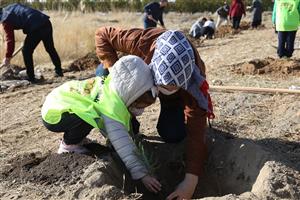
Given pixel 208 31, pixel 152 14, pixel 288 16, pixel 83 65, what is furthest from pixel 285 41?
pixel 208 31

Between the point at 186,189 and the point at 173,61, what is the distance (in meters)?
0.78

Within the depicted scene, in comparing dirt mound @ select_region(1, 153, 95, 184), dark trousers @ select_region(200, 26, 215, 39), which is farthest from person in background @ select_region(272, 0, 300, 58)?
dark trousers @ select_region(200, 26, 215, 39)

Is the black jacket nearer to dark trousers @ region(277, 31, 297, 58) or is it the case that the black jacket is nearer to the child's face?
dark trousers @ region(277, 31, 297, 58)

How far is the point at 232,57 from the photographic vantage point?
30.6 ft

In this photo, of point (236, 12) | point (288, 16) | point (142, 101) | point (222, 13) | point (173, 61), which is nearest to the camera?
point (173, 61)

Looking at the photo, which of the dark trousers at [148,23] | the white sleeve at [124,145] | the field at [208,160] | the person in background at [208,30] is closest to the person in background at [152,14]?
the dark trousers at [148,23]

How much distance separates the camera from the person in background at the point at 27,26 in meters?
7.77

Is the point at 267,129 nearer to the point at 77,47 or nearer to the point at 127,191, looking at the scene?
the point at 127,191

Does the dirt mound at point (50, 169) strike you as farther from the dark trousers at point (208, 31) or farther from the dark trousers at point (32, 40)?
the dark trousers at point (208, 31)

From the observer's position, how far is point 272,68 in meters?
7.05

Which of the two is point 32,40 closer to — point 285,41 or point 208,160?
point 285,41

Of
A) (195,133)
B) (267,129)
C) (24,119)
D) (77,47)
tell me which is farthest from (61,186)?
(77,47)

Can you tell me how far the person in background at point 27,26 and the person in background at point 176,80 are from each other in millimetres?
4292

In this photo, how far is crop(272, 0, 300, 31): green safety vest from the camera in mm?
8281
